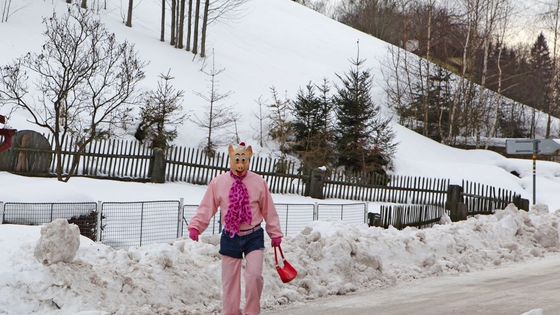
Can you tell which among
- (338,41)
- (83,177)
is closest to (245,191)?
(83,177)

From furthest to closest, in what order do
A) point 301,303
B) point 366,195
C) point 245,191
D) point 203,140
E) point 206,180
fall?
point 203,140, point 366,195, point 206,180, point 301,303, point 245,191

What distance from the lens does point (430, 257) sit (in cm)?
1209

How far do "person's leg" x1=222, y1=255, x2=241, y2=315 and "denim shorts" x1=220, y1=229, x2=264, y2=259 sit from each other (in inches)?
3.2

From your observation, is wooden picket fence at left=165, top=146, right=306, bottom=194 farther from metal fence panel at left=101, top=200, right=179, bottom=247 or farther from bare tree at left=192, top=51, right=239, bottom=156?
metal fence panel at left=101, top=200, right=179, bottom=247

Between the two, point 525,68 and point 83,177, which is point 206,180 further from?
point 525,68

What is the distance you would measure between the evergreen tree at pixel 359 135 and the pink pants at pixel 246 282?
25.5 meters

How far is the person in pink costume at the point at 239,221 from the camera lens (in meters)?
6.99

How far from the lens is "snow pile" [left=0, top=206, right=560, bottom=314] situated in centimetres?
738

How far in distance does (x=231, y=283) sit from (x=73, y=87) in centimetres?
1626

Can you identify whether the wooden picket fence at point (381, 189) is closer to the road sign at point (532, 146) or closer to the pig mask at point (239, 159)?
the road sign at point (532, 146)

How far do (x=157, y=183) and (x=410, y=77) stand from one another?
32597 millimetres

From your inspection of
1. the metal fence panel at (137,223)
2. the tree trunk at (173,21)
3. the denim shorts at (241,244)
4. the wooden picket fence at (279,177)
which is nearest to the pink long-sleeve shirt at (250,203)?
the denim shorts at (241,244)

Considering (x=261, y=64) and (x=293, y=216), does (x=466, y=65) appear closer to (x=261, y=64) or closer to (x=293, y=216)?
(x=261, y=64)

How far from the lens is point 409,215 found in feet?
62.5
